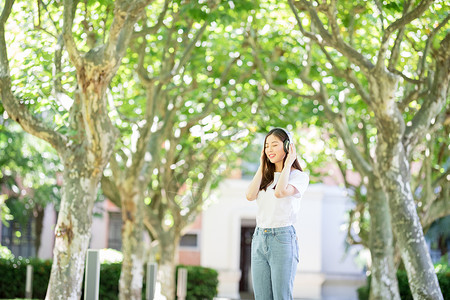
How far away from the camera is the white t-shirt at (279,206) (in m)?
5.10

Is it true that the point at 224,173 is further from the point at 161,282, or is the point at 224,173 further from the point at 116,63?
the point at 116,63

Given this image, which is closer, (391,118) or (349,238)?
(391,118)

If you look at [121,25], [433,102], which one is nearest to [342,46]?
[433,102]

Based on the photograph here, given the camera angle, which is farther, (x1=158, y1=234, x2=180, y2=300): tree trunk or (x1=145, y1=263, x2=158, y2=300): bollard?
(x1=158, y1=234, x2=180, y2=300): tree trunk

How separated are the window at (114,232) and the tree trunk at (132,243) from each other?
1680 centimetres

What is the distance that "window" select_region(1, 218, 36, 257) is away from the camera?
29.1 metres

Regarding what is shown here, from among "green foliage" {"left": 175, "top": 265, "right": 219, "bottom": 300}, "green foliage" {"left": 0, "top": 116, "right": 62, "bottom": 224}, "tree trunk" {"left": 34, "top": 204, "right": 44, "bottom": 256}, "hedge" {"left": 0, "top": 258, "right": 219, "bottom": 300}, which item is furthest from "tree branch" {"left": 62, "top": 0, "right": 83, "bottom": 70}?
"tree trunk" {"left": 34, "top": 204, "right": 44, "bottom": 256}

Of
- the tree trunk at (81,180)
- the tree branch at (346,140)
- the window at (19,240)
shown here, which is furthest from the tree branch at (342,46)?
the window at (19,240)

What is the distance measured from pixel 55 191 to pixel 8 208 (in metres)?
1.71

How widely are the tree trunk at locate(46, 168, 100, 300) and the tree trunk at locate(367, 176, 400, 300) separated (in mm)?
5573

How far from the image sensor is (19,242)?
96.4 ft

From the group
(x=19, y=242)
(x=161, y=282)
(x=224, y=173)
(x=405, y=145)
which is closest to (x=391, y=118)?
(x=405, y=145)

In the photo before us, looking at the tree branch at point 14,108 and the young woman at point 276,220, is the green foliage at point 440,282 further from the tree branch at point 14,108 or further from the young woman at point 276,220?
the young woman at point 276,220

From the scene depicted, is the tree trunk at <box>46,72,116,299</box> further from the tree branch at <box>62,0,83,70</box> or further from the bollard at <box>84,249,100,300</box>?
the bollard at <box>84,249,100,300</box>
